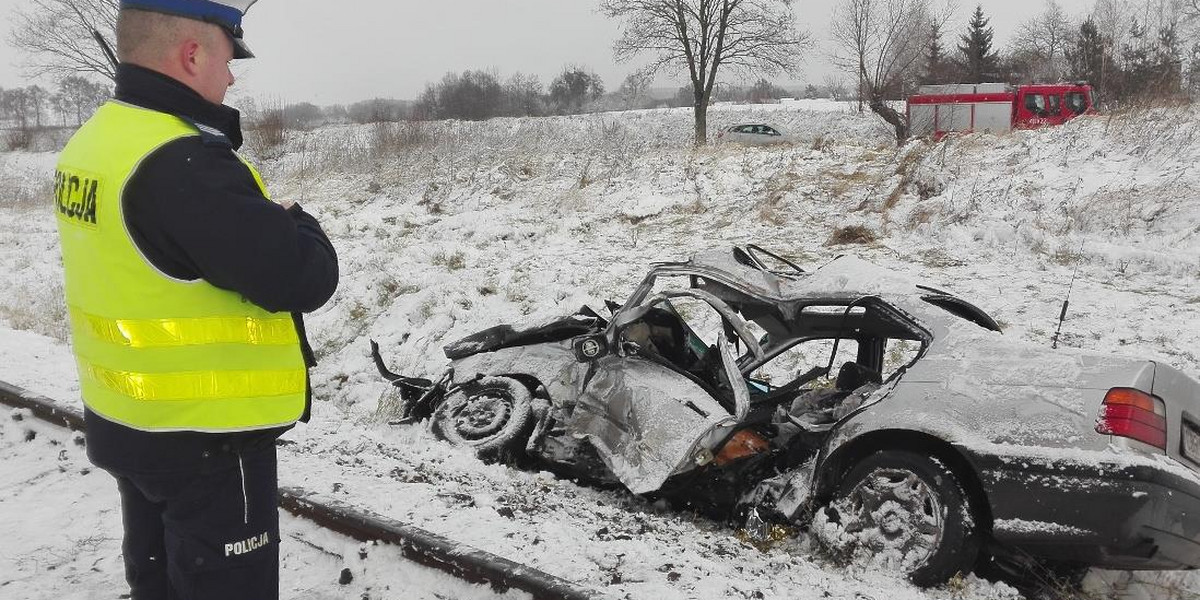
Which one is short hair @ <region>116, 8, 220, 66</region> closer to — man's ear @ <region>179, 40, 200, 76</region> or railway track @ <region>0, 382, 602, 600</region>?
man's ear @ <region>179, 40, 200, 76</region>

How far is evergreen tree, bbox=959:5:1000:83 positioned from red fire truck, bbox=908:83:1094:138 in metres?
19.1

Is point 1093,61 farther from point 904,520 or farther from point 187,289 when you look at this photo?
point 187,289

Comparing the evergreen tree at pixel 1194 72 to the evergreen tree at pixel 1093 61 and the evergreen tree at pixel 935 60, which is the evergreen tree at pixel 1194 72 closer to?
the evergreen tree at pixel 1093 61

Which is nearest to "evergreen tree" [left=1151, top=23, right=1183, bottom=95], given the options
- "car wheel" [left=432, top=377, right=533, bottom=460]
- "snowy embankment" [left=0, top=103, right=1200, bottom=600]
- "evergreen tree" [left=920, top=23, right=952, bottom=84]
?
"snowy embankment" [left=0, top=103, right=1200, bottom=600]

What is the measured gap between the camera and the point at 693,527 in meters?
3.78

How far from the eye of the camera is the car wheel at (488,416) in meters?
4.61

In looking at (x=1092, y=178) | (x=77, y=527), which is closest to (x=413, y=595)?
(x=77, y=527)

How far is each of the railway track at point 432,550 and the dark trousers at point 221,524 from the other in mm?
1048

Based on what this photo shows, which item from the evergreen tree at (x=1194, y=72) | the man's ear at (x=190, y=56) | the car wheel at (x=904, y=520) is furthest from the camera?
the evergreen tree at (x=1194, y=72)

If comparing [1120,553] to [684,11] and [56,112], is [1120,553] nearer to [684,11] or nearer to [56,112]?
[684,11]

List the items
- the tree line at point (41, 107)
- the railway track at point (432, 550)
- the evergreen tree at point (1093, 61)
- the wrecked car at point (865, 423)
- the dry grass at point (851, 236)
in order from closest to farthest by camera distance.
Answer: the railway track at point (432, 550), the wrecked car at point (865, 423), the dry grass at point (851, 236), the evergreen tree at point (1093, 61), the tree line at point (41, 107)

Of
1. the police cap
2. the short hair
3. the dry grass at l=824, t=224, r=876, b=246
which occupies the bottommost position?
the dry grass at l=824, t=224, r=876, b=246

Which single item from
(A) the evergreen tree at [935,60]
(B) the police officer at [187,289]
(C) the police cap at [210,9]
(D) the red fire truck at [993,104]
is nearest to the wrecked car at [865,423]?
(B) the police officer at [187,289]

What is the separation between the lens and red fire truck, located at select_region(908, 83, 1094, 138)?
828 inches
